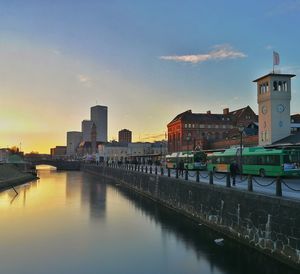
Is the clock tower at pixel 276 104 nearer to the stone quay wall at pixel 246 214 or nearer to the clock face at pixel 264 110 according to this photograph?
the clock face at pixel 264 110

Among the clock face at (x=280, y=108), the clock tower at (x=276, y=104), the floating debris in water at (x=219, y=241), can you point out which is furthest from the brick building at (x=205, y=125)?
the floating debris in water at (x=219, y=241)

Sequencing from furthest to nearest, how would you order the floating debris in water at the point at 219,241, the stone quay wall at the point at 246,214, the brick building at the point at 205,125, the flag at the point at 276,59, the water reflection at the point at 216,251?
the brick building at the point at 205,125
the flag at the point at 276,59
the floating debris in water at the point at 219,241
the water reflection at the point at 216,251
the stone quay wall at the point at 246,214

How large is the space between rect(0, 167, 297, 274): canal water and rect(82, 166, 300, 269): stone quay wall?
632 millimetres

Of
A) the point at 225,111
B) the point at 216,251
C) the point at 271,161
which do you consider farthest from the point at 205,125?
the point at 216,251

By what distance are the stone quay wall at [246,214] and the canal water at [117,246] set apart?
0.63 m

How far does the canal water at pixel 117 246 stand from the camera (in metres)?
19.4

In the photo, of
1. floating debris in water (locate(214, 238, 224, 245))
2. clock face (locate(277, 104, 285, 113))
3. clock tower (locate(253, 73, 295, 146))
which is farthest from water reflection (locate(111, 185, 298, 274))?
clock face (locate(277, 104, 285, 113))

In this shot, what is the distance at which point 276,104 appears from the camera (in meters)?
70.2

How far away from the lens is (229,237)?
76.4 ft

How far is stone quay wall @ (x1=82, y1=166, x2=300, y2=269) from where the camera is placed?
55.0ft

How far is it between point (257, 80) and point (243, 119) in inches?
2712

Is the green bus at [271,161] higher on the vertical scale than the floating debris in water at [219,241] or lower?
higher

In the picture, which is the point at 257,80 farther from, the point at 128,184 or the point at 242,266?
the point at 242,266

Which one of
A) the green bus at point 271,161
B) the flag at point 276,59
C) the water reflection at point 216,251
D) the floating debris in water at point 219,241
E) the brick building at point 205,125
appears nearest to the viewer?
the water reflection at point 216,251
